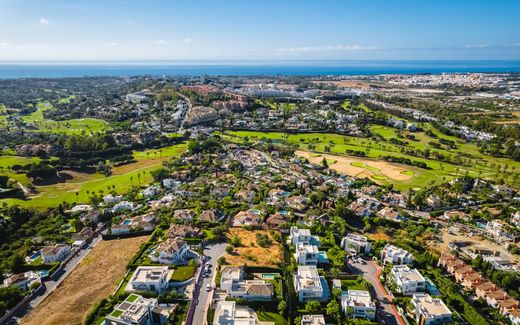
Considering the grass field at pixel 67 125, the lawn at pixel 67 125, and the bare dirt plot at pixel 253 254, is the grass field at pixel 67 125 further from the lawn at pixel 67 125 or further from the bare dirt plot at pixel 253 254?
the bare dirt plot at pixel 253 254

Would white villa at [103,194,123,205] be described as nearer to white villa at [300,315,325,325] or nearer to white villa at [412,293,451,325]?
white villa at [300,315,325,325]

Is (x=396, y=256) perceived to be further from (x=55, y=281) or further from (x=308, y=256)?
(x=55, y=281)

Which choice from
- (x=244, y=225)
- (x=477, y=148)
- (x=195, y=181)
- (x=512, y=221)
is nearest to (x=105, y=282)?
(x=244, y=225)

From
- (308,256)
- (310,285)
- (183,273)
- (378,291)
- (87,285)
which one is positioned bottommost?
(378,291)

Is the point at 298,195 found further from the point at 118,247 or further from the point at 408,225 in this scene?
the point at 118,247

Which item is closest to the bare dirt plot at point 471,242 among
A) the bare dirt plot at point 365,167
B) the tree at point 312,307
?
the tree at point 312,307

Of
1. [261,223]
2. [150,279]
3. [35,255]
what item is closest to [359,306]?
[261,223]
